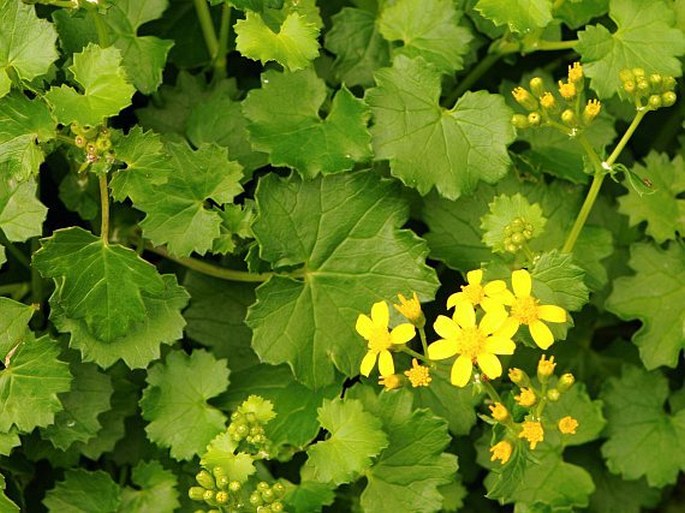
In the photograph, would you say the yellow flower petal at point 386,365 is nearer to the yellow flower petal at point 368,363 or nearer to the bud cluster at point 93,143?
the yellow flower petal at point 368,363

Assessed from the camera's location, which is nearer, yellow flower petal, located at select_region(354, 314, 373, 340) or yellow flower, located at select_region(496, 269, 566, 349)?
yellow flower, located at select_region(496, 269, 566, 349)

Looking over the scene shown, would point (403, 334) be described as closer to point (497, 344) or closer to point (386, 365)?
point (386, 365)

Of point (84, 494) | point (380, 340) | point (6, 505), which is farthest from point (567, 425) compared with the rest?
point (6, 505)

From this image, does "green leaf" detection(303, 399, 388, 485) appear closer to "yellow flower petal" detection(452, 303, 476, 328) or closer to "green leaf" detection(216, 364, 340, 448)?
"green leaf" detection(216, 364, 340, 448)

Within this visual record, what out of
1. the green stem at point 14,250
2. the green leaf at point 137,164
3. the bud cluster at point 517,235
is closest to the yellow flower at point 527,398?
the bud cluster at point 517,235

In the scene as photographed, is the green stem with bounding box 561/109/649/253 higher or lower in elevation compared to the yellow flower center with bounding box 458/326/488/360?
higher

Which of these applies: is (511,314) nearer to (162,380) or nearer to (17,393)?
(162,380)

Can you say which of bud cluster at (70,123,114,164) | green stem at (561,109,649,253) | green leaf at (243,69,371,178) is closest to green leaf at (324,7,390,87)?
green leaf at (243,69,371,178)
